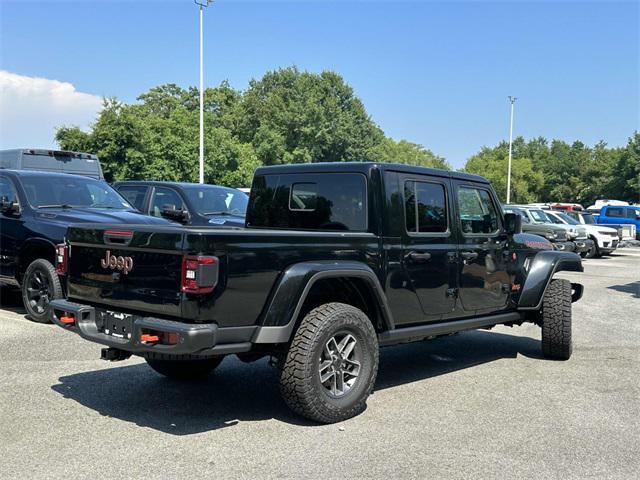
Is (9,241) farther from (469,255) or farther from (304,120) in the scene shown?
(304,120)

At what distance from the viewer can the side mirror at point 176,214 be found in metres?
9.55

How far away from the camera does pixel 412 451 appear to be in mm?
4000

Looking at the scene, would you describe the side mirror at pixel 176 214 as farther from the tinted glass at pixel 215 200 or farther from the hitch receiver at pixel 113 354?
the hitch receiver at pixel 113 354

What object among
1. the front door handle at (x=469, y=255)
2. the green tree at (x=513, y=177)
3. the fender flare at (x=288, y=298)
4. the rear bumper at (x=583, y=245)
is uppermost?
the green tree at (x=513, y=177)

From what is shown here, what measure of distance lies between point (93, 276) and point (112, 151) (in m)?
26.7

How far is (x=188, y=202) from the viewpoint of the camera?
32.4 feet

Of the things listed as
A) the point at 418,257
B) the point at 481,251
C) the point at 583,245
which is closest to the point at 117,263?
the point at 418,257

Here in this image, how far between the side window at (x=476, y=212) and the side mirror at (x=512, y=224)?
0.13 meters

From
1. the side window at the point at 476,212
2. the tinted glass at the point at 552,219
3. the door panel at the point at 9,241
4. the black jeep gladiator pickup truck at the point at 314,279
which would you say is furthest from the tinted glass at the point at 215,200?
the tinted glass at the point at 552,219

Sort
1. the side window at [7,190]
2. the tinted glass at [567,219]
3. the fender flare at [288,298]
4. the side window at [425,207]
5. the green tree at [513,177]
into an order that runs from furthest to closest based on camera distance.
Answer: the green tree at [513,177]
the tinted glass at [567,219]
the side window at [7,190]
the side window at [425,207]
the fender flare at [288,298]

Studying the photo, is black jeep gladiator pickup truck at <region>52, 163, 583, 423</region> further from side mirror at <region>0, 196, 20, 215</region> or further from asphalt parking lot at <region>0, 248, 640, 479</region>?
side mirror at <region>0, 196, 20, 215</region>

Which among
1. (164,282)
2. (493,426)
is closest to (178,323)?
(164,282)

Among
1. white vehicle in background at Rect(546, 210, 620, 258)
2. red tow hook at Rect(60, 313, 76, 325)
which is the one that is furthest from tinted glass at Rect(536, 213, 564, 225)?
red tow hook at Rect(60, 313, 76, 325)

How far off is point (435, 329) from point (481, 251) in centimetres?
102
